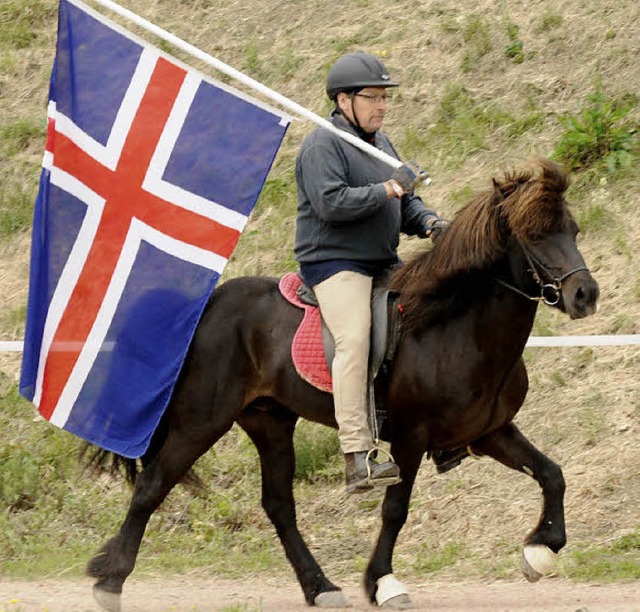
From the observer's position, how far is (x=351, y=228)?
23.1 ft

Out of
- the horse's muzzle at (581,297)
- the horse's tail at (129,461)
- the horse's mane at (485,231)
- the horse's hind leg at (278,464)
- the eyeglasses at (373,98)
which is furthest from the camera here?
the horse's hind leg at (278,464)

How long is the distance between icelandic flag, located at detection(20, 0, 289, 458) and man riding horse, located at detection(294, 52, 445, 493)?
0.46 metres

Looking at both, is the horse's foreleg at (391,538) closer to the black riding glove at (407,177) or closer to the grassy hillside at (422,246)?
the grassy hillside at (422,246)

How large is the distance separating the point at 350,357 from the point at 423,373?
0.39 meters

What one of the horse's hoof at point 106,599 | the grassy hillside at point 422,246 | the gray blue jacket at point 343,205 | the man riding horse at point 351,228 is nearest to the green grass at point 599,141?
the grassy hillside at point 422,246

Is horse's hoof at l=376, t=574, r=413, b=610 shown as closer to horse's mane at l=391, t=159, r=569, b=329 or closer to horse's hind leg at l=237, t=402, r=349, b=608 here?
horse's hind leg at l=237, t=402, r=349, b=608

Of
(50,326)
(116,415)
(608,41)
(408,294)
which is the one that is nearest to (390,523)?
(408,294)

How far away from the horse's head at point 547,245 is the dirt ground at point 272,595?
1550mm

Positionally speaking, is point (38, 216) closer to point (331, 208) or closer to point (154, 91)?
point (154, 91)

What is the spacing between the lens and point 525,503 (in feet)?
28.7

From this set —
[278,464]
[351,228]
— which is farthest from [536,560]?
[351,228]

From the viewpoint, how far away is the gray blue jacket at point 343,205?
6770 mm

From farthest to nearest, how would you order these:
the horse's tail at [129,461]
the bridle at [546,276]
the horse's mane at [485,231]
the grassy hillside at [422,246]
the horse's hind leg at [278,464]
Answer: the grassy hillside at [422,246], the horse's hind leg at [278,464], the horse's tail at [129,461], the horse's mane at [485,231], the bridle at [546,276]

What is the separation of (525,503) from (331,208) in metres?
2.96
